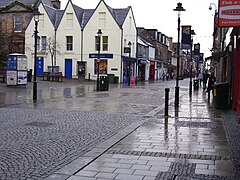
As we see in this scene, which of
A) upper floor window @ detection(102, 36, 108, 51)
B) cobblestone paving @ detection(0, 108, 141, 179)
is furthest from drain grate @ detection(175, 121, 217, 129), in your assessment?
upper floor window @ detection(102, 36, 108, 51)

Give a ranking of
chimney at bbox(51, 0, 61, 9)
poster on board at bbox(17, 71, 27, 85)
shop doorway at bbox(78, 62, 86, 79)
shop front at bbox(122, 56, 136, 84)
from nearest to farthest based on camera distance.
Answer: poster on board at bbox(17, 71, 27, 85) → shop doorway at bbox(78, 62, 86, 79) → shop front at bbox(122, 56, 136, 84) → chimney at bbox(51, 0, 61, 9)

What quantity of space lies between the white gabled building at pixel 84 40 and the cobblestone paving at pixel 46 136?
113 ft

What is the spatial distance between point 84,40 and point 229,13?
42.7 m

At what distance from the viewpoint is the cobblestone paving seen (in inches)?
257

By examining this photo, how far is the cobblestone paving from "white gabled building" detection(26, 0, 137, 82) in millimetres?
34584

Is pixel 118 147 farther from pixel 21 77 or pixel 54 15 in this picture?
pixel 54 15

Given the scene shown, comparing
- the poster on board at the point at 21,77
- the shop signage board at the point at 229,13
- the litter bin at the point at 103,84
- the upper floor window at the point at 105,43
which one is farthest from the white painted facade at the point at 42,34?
the shop signage board at the point at 229,13

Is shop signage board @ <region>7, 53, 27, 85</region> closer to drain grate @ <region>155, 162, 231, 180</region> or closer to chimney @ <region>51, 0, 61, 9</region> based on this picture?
drain grate @ <region>155, 162, 231, 180</region>

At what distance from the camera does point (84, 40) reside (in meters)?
49.9

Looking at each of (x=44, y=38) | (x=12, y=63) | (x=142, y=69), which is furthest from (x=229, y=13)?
(x=142, y=69)

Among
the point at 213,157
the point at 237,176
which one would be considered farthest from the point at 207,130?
the point at 237,176

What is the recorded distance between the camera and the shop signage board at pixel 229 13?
314 inches

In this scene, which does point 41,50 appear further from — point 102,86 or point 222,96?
point 222,96

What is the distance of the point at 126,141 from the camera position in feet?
29.0
